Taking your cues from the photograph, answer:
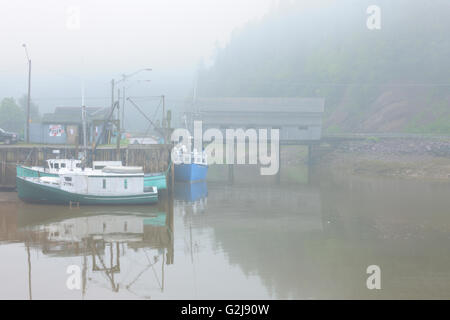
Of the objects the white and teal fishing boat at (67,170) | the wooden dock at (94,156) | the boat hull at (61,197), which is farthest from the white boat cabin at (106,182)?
the wooden dock at (94,156)

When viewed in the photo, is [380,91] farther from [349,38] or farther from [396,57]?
[349,38]

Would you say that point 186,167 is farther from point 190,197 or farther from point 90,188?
point 90,188

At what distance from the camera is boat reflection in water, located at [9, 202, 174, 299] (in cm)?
1709

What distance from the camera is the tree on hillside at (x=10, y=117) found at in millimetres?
85625

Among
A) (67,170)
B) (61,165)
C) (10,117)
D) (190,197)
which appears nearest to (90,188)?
(67,170)

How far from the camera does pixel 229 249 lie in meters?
21.1

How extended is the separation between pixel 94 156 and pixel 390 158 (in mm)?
36072

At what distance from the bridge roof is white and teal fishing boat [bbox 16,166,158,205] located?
3618 cm

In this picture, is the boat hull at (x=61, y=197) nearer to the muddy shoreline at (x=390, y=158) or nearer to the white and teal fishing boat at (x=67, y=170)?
the white and teal fishing boat at (x=67, y=170)

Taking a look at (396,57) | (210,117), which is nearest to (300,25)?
(396,57)

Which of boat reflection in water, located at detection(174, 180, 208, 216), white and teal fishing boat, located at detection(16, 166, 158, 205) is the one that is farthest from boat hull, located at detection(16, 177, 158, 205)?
boat reflection in water, located at detection(174, 180, 208, 216)

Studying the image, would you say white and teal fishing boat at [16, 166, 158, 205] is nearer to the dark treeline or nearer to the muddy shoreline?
Result: the muddy shoreline

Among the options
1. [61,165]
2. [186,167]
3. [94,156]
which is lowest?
[186,167]
